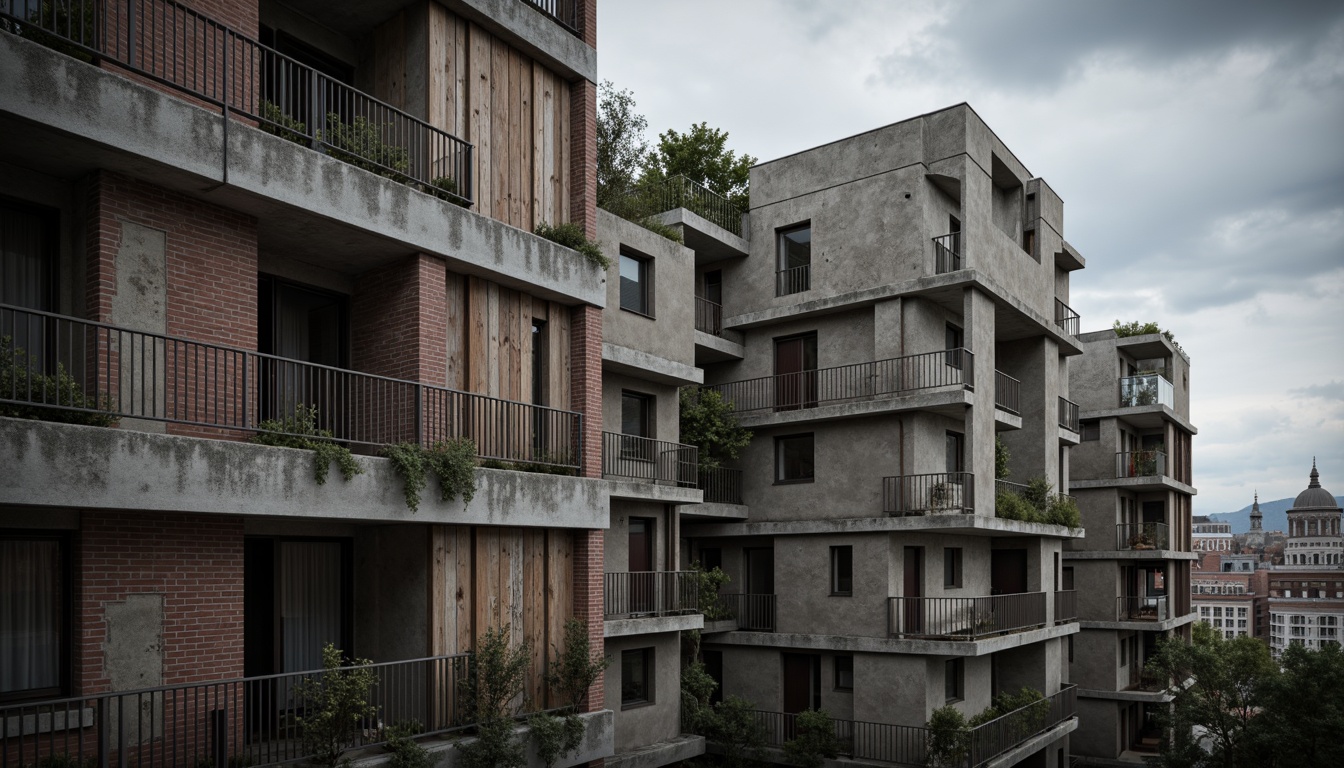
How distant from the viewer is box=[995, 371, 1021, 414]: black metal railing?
1170 inches

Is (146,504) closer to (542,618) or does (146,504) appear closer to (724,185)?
(542,618)

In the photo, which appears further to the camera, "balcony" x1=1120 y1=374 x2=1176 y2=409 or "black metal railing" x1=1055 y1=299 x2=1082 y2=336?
"balcony" x1=1120 y1=374 x2=1176 y2=409

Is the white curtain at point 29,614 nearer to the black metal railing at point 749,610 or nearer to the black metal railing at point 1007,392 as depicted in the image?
the black metal railing at point 749,610

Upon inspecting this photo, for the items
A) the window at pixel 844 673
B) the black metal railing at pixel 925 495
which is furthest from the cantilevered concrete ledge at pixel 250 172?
the window at pixel 844 673

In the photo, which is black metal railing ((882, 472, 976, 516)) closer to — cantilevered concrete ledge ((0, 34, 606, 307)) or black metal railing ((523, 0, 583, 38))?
cantilevered concrete ledge ((0, 34, 606, 307))

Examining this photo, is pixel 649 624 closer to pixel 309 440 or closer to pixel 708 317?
pixel 309 440

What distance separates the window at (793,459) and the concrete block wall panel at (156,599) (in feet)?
60.1

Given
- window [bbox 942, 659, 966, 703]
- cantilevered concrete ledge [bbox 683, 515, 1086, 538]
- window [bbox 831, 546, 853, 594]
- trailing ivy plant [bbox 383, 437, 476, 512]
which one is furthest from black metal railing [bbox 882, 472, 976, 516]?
trailing ivy plant [bbox 383, 437, 476, 512]

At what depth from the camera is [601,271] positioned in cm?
1798

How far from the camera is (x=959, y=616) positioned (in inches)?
1061

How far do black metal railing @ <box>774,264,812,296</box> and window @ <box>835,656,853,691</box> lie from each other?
10.6 metres

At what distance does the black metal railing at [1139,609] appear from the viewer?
3838cm

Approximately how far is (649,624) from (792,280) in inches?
482

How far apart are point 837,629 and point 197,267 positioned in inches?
758
